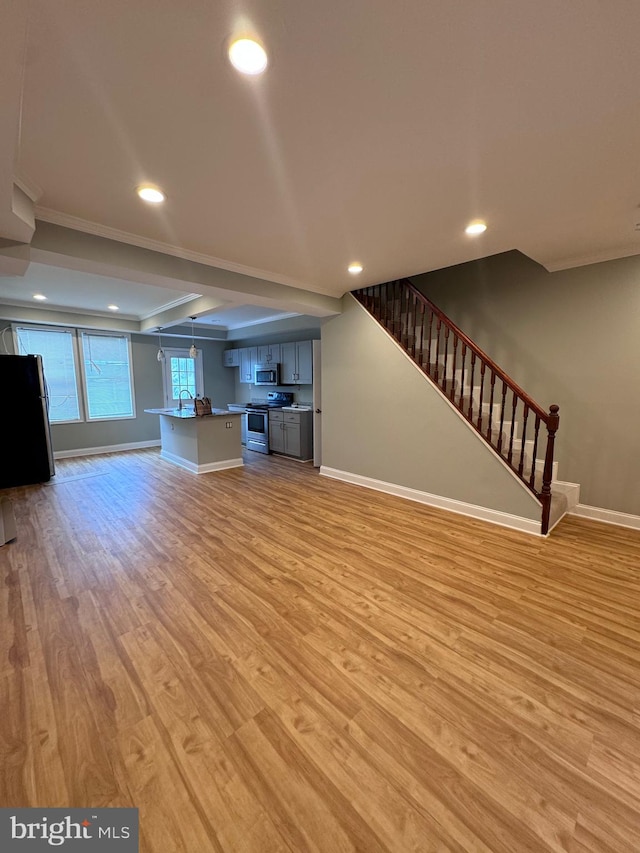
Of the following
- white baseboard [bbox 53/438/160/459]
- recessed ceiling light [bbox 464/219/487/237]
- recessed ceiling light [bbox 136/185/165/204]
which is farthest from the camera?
white baseboard [bbox 53/438/160/459]

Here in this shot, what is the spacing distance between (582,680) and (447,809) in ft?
3.35

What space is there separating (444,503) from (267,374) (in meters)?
4.71

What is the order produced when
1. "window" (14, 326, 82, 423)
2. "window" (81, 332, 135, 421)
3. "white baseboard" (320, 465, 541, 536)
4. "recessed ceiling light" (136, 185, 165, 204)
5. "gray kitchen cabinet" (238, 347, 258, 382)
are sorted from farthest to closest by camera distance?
"gray kitchen cabinet" (238, 347, 258, 382) → "window" (81, 332, 135, 421) → "window" (14, 326, 82, 423) → "white baseboard" (320, 465, 541, 536) → "recessed ceiling light" (136, 185, 165, 204)

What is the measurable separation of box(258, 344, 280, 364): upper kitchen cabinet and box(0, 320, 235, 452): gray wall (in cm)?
173

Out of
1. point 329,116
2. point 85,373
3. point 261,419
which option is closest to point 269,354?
point 261,419

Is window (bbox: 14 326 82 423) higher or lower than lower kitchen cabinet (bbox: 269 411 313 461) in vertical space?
higher

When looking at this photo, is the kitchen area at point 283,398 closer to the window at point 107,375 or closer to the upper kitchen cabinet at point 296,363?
the upper kitchen cabinet at point 296,363

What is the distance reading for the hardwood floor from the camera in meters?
1.14

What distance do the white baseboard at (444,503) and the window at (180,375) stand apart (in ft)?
15.1

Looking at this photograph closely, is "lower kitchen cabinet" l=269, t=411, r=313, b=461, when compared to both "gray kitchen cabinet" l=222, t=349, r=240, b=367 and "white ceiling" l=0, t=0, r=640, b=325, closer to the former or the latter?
"gray kitchen cabinet" l=222, t=349, r=240, b=367

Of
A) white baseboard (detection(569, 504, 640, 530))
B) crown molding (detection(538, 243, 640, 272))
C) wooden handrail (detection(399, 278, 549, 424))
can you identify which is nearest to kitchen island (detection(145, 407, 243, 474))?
wooden handrail (detection(399, 278, 549, 424))

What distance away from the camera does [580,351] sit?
11.9 ft

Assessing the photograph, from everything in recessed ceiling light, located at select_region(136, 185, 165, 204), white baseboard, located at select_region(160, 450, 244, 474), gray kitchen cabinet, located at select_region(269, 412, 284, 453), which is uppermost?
recessed ceiling light, located at select_region(136, 185, 165, 204)

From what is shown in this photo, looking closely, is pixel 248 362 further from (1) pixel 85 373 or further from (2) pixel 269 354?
(1) pixel 85 373
